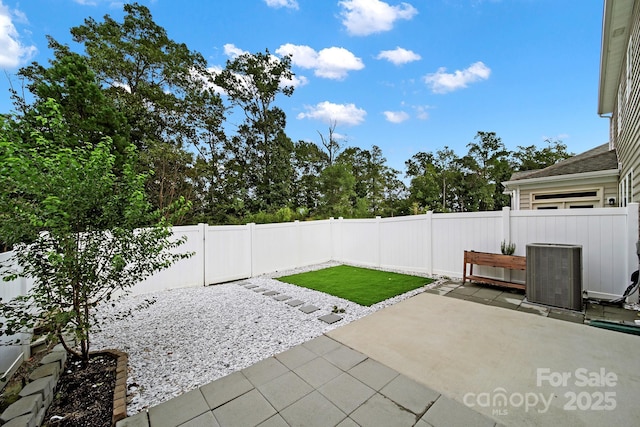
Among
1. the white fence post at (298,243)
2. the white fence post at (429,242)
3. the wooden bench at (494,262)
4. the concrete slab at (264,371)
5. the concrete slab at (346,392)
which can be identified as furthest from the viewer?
the white fence post at (298,243)

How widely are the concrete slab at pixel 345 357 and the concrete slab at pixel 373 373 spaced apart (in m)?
0.07

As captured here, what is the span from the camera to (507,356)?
2521 millimetres

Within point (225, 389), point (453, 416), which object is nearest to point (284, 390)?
point (225, 389)

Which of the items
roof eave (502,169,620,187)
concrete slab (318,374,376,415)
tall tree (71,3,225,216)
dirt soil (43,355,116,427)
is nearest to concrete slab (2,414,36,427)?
dirt soil (43,355,116,427)

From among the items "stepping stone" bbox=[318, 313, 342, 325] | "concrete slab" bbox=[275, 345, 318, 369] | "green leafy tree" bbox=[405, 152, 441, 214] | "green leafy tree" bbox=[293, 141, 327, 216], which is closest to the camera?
"concrete slab" bbox=[275, 345, 318, 369]

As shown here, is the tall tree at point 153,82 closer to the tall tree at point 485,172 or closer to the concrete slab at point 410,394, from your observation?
the concrete slab at point 410,394

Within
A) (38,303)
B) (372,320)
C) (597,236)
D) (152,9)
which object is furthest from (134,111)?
(597,236)

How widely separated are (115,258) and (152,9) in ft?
52.9

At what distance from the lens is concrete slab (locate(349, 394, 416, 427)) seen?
1.70 m

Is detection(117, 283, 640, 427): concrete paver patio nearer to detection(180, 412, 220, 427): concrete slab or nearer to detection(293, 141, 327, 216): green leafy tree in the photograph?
detection(180, 412, 220, 427): concrete slab

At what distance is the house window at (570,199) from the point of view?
696cm

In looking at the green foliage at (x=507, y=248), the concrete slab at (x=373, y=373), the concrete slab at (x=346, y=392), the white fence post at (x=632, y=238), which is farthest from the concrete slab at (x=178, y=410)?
the white fence post at (x=632, y=238)

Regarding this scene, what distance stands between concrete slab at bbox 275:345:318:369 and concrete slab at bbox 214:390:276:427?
0.50m

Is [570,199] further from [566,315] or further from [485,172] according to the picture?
[485,172]
